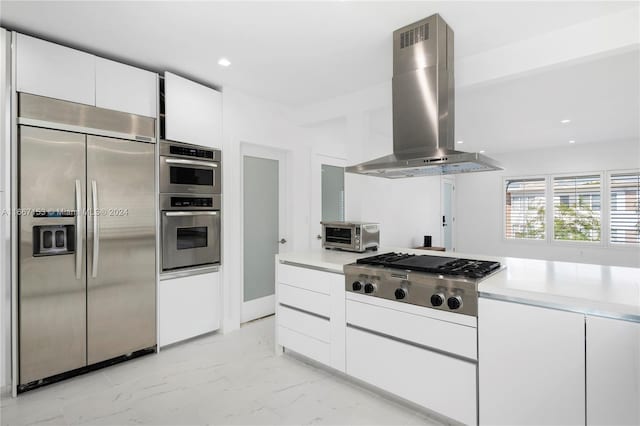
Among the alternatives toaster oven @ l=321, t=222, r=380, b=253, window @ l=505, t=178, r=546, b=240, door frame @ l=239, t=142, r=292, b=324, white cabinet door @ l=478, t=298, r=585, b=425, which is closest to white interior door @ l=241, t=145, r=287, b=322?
door frame @ l=239, t=142, r=292, b=324

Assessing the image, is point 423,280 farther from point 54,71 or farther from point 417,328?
point 54,71

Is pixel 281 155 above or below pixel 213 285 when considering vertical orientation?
above

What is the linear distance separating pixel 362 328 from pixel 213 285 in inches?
68.7

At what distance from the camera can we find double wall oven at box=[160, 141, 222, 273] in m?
2.91

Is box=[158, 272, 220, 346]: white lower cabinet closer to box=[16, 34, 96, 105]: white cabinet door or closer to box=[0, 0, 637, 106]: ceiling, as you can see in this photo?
box=[16, 34, 96, 105]: white cabinet door

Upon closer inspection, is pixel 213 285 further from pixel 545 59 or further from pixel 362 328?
pixel 545 59

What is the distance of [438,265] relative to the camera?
79.7 inches

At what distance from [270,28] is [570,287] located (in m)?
2.43

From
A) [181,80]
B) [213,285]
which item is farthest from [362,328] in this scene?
[181,80]

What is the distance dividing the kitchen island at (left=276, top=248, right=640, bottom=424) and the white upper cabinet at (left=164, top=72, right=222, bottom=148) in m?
1.85

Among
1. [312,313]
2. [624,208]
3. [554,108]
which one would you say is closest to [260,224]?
[312,313]

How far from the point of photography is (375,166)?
96.1 inches

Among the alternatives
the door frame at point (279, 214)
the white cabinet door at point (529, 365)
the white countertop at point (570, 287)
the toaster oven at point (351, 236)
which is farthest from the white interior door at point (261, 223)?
the white cabinet door at point (529, 365)

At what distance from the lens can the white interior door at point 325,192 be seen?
14.2 feet
